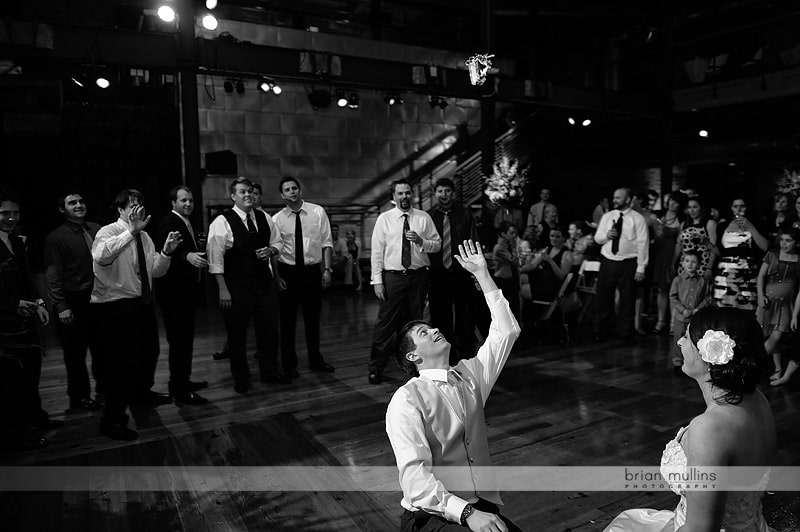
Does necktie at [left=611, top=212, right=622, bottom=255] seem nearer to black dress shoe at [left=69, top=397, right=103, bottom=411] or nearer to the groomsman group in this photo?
the groomsman group

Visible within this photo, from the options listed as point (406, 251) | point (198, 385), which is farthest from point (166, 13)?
point (198, 385)

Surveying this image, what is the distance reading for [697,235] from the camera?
563 centimetres

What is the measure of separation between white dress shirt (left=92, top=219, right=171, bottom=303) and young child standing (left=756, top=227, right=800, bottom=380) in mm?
4705

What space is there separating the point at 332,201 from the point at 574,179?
19.8 ft

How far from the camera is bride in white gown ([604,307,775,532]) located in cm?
133

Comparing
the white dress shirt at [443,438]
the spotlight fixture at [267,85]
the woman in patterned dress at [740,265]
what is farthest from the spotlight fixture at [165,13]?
the woman in patterned dress at [740,265]

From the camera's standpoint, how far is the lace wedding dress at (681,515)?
140cm

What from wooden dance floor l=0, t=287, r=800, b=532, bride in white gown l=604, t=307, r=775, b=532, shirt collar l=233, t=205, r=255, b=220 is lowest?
wooden dance floor l=0, t=287, r=800, b=532

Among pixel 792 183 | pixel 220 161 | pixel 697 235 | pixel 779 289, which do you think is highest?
pixel 220 161

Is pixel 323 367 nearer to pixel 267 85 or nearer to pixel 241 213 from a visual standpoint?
pixel 241 213

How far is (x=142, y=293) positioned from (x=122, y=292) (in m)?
0.19

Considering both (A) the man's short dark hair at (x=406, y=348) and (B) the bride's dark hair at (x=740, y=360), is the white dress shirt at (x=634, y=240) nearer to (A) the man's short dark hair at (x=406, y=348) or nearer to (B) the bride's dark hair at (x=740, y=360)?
(A) the man's short dark hair at (x=406, y=348)

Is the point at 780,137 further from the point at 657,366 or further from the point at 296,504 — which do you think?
the point at 296,504

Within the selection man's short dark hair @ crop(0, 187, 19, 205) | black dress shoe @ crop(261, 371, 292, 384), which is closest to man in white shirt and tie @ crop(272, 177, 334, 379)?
black dress shoe @ crop(261, 371, 292, 384)
